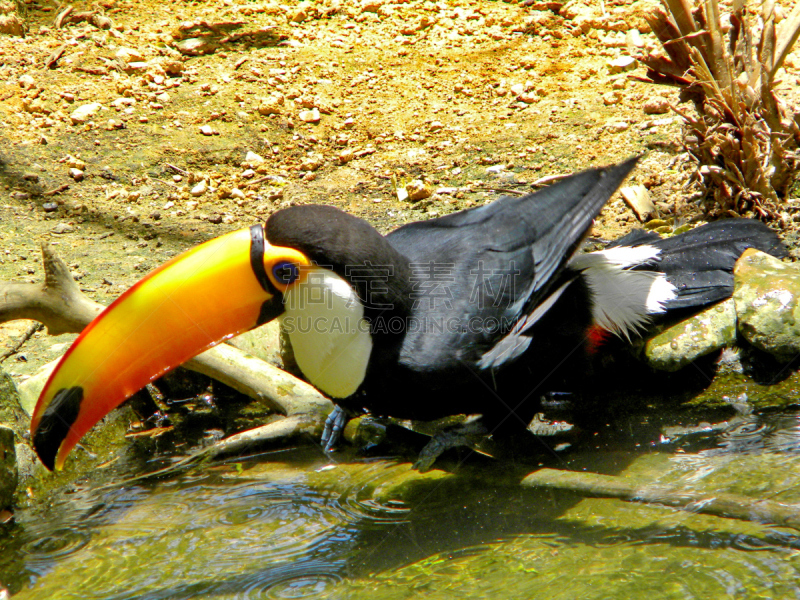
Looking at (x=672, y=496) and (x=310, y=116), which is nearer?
(x=672, y=496)

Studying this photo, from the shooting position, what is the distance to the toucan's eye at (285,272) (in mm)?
3133

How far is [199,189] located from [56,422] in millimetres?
3674

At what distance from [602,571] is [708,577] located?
0.35 m

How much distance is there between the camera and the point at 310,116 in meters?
7.28

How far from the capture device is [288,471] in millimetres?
3721

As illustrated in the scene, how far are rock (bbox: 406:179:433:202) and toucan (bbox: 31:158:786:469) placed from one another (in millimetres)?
1976

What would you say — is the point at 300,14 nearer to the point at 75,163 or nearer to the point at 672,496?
the point at 75,163

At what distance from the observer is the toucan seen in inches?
122

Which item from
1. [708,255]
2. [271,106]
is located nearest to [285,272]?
[708,255]

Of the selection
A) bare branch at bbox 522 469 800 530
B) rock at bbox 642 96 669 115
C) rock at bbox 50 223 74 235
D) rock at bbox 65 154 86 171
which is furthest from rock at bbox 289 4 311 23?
bare branch at bbox 522 469 800 530

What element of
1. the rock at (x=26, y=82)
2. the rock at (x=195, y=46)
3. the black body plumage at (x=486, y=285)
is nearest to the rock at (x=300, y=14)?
the rock at (x=195, y=46)

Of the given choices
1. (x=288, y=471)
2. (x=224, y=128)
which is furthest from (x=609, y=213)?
(x=224, y=128)

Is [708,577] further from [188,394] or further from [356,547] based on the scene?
[188,394]

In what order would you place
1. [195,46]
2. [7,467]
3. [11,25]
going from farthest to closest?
[195,46]
[11,25]
[7,467]
